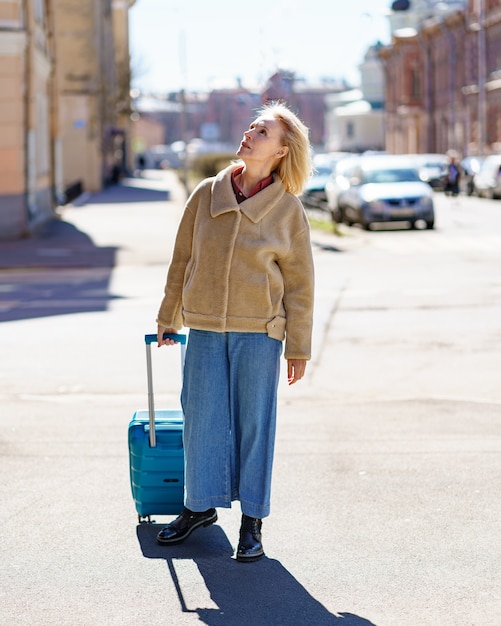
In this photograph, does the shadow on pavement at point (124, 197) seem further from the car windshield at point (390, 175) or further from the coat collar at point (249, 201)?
the coat collar at point (249, 201)

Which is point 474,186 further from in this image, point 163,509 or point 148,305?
point 163,509

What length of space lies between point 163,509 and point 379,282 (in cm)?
1184

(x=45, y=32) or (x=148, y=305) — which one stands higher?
(x=45, y=32)

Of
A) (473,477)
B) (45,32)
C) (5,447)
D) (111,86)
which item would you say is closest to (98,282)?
(5,447)

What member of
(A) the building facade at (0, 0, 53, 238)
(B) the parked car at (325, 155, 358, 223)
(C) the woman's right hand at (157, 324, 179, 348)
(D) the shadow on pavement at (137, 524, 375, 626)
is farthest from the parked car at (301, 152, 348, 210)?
(D) the shadow on pavement at (137, 524, 375, 626)

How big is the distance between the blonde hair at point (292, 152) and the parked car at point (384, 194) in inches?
926

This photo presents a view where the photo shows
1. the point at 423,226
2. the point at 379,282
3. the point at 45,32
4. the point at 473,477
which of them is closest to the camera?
the point at 473,477

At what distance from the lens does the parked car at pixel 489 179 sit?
1797 inches

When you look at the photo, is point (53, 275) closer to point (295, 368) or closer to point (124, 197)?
point (295, 368)

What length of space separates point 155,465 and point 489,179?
139 feet

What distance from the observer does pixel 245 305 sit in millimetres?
5027

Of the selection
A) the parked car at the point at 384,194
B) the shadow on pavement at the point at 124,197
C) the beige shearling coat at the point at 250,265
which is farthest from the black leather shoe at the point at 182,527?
the shadow on pavement at the point at 124,197

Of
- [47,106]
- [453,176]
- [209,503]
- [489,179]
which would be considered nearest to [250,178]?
[209,503]

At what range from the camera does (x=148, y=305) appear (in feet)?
49.6
